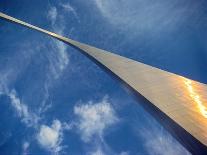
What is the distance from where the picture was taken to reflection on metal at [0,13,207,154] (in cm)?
1045

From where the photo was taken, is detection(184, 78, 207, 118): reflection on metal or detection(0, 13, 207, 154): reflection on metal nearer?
detection(0, 13, 207, 154): reflection on metal

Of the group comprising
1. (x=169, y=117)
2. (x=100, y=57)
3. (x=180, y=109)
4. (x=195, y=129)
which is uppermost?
(x=100, y=57)

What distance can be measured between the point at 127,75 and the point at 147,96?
3633 mm

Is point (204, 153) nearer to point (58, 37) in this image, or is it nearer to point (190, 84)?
point (190, 84)

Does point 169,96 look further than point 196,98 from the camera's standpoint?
No

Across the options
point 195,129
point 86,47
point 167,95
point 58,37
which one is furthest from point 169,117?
point 58,37

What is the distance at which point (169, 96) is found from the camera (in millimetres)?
14250

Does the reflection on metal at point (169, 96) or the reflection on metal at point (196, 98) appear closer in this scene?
the reflection on metal at point (169, 96)

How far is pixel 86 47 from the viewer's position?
22547 millimetres

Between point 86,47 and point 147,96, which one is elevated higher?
point 86,47

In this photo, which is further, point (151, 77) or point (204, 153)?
point (151, 77)

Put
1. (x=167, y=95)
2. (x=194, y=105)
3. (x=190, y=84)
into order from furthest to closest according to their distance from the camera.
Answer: (x=190, y=84) → (x=167, y=95) → (x=194, y=105)

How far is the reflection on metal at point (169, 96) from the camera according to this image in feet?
34.3

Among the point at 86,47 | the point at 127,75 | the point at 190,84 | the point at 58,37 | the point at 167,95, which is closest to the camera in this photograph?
the point at 167,95
